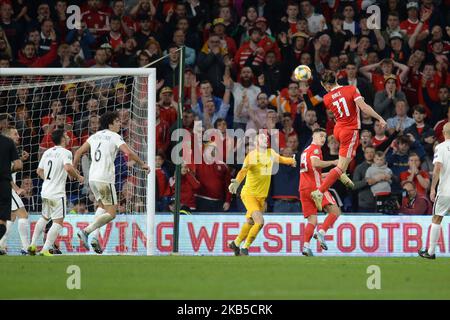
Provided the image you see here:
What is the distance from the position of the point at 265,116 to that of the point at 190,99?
1610mm

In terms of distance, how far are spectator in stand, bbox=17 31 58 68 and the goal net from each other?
4.56ft

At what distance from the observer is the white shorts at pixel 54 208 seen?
663 inches

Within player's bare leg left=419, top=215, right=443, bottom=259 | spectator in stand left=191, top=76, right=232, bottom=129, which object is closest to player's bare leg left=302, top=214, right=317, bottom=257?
player's bare leg left=419, top=215, right=443, bottom=259

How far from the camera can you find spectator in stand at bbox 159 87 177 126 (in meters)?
Answer: 20.3

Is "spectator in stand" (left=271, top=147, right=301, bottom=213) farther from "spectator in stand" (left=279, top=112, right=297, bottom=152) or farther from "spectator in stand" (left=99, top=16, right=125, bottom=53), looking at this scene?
"spectator in stand" (left=99, top=16, right=125, bottom=53)

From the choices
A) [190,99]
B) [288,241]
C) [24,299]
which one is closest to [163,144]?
[190,99]

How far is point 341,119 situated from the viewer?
16469 millimetres

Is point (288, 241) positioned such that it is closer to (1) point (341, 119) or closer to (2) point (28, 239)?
(1) point (341, 119)

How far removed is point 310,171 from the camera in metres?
16.6

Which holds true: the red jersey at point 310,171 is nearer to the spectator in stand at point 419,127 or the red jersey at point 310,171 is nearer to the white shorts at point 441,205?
the white shorts at point 441,205

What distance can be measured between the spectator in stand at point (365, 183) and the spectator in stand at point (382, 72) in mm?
1929

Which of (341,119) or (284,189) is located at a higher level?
(341,119)

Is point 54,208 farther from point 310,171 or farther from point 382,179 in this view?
point 382,179

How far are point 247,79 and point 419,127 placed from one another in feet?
11.1
